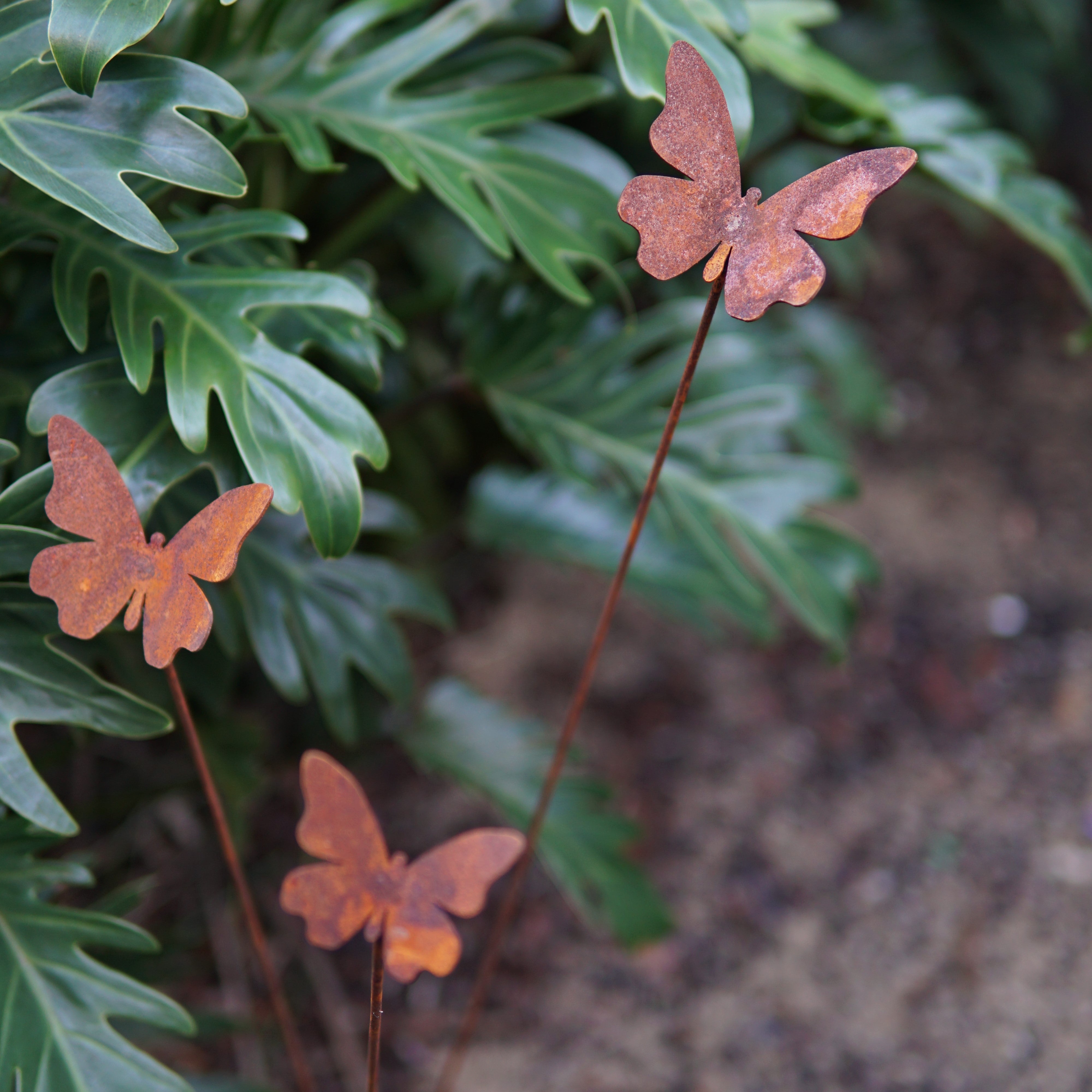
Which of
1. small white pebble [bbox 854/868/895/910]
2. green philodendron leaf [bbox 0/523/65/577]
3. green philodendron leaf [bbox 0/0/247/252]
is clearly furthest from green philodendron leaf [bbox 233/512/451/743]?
small white pebble [bbox 854/868/895/910]

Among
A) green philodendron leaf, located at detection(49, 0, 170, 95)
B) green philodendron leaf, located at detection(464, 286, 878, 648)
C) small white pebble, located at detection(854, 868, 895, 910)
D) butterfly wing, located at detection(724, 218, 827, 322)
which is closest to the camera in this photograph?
butterfly wing, located at detection(724, 218, 827, 322)

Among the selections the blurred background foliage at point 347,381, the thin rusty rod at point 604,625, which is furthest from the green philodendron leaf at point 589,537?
the thin rusty rod at point 604,625

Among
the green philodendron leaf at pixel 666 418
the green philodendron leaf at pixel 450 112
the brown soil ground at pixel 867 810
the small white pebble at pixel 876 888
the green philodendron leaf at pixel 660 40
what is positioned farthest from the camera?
the small white pebble at pixel 876 888

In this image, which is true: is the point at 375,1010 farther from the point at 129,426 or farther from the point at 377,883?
the point at 129,426

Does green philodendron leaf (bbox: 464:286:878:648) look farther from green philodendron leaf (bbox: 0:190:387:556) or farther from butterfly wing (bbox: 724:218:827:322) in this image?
butterfly wing (bbox: 724:218:827:322)

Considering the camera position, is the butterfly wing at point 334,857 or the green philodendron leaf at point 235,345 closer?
the butterfly wing at point 334,857

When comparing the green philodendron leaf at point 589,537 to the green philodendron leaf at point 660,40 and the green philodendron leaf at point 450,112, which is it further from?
the green philodendron leaf at point 660,40
